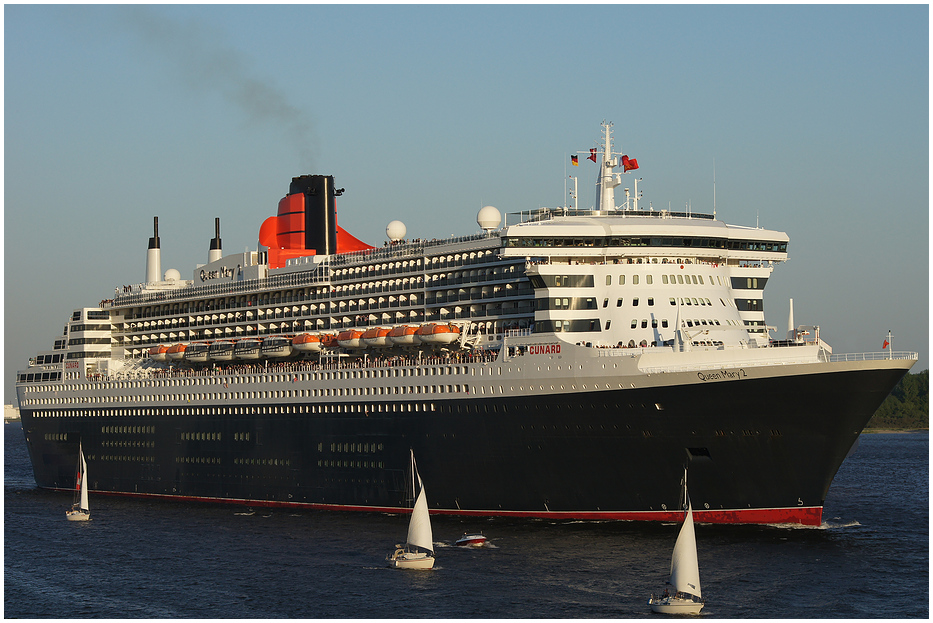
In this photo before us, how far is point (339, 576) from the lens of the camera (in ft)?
135

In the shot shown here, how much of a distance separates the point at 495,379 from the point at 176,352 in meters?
24.5

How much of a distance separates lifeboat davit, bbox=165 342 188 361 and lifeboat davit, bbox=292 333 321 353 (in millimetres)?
9909

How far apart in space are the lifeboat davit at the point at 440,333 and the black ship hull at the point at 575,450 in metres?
2.78

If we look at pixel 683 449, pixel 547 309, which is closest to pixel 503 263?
pixel 547 309

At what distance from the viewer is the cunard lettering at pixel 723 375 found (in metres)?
44.0

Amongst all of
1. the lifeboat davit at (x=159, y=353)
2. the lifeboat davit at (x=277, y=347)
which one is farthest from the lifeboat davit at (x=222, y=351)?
the lifeboat davit at (x=159, y=353)

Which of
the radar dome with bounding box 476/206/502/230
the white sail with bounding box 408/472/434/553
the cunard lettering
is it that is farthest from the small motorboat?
the radar dome with bounding box 476/206/502/230

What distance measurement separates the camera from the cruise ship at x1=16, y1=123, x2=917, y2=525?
4481cm

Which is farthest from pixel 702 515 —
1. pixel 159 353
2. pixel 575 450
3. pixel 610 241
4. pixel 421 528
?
pixel 159 353

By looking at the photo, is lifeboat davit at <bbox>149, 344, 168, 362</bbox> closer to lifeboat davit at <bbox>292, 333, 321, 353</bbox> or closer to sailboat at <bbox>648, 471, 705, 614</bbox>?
lifeboat davit at <bbox>292, 333, 321, 353</bbox>

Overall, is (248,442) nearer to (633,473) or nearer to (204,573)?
(204,573)

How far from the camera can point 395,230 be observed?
206 ft

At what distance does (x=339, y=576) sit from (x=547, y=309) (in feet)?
49.3

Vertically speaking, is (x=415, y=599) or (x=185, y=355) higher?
(x=185, y=355)
